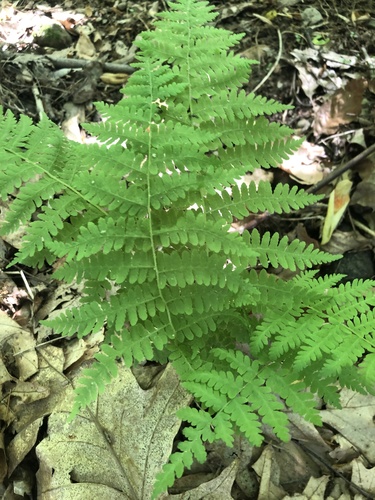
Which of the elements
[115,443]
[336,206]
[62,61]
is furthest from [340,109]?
[115,443]

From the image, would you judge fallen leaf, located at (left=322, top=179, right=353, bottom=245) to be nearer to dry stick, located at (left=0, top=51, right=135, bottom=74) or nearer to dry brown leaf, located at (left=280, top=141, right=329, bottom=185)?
dry brown leaf, located at (left=280, top=141, right=329, bottom=185)

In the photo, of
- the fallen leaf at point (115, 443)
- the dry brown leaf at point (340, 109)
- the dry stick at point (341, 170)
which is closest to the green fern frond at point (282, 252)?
the fallen leaf at point (115, 443)

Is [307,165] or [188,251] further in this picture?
[307,165]

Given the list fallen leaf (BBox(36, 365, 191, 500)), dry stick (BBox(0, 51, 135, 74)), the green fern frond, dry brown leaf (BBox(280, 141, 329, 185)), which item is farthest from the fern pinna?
dry stick (BBox(0, 51, 135, 74))

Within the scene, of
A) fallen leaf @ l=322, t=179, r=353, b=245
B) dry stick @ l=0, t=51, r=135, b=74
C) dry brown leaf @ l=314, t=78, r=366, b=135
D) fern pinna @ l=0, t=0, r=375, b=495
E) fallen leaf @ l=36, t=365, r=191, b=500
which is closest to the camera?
fern pinna @ l=0, t=0, r=375, b=495

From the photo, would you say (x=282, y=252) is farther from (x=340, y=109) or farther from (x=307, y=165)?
(x=340, y=109)

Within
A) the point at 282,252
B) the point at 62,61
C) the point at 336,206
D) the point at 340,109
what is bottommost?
the point at 336,206

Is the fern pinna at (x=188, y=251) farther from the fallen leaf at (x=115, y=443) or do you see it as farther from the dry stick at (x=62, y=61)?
the dry stick at (x=62, y=61)

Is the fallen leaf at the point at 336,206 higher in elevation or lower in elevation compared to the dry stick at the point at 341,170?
lower

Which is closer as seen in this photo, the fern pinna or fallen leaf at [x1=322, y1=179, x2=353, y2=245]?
the fern pinna

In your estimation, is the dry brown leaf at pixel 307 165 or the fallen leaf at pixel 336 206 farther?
the dry brown leaf at pixel 307 165
